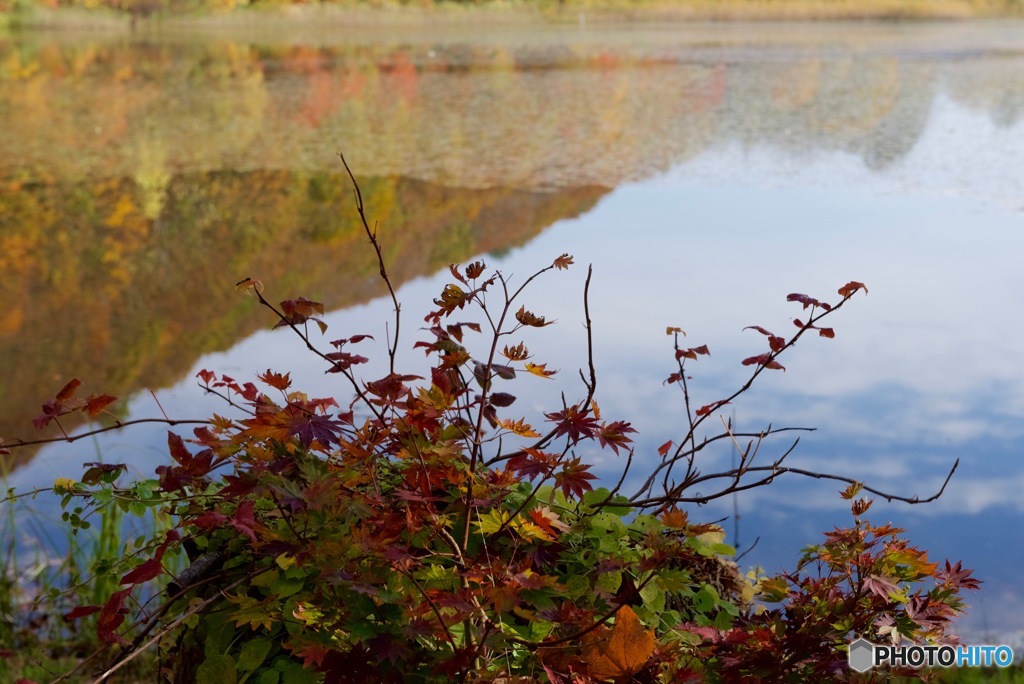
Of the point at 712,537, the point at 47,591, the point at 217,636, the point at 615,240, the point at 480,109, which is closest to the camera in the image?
the point at 217,636

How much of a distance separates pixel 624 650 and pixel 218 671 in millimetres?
525

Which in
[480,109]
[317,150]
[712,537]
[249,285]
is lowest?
[712,537]

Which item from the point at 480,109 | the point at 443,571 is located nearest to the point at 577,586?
the point at 443,571

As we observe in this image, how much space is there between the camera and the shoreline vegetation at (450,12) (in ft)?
61.6

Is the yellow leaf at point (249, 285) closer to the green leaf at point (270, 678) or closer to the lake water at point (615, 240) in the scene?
the green leaf at point (270, 678)

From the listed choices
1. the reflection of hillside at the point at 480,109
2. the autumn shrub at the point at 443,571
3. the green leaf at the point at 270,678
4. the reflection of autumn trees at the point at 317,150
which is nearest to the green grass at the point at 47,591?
the reflection of autumn trees at the point at 317,150

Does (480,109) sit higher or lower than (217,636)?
higher

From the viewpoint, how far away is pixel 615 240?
17.6ft

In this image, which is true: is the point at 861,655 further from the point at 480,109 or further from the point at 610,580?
the point at 480,109

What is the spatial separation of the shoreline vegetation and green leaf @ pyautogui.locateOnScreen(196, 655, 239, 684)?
18641 mm

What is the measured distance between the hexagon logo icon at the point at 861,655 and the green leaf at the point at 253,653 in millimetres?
734

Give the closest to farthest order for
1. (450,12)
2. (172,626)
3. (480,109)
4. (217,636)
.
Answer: (172,626), (217,636), (480,109), (450,12)

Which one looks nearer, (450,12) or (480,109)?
(480,109)

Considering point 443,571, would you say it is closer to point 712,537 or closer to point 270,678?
point 270,678
